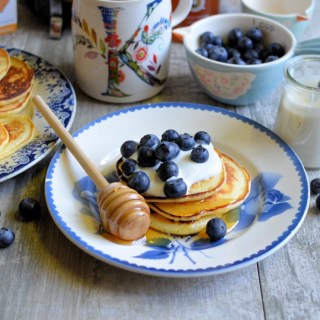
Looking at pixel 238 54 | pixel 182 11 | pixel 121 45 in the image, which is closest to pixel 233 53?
pixel 238 54

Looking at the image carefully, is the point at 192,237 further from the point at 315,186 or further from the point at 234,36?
the point at 234,36

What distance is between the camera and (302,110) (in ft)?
3.89

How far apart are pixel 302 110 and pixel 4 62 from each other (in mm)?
721

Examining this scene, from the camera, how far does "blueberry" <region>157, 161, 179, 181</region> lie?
39.8 inches

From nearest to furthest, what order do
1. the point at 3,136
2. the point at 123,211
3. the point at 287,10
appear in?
the point at 123,211 → the point at 3,136 → the point at 287,10

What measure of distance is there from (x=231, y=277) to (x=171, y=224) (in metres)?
0.14

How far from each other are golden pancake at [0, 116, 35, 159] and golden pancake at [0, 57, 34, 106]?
0.17 feet

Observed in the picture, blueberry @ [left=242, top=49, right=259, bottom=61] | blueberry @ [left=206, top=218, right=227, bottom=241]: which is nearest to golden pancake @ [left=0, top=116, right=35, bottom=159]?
blueberry @ [left=206, top=218, right=227, bottom=241]

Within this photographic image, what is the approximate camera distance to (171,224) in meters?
1.03

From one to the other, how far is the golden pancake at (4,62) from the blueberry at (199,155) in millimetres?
551

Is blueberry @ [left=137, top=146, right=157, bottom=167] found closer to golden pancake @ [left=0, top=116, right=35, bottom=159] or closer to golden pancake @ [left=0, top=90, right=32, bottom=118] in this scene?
golden pancake @ [left=0, top=116, right=35, bottom=159]

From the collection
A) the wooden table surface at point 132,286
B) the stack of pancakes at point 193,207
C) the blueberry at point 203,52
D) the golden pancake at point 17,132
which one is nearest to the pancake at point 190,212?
the stack of pancakes at point 193,207

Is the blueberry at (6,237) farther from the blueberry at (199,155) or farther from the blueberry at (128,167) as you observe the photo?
the blueberry at (199,155)

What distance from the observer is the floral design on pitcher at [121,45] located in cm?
129
